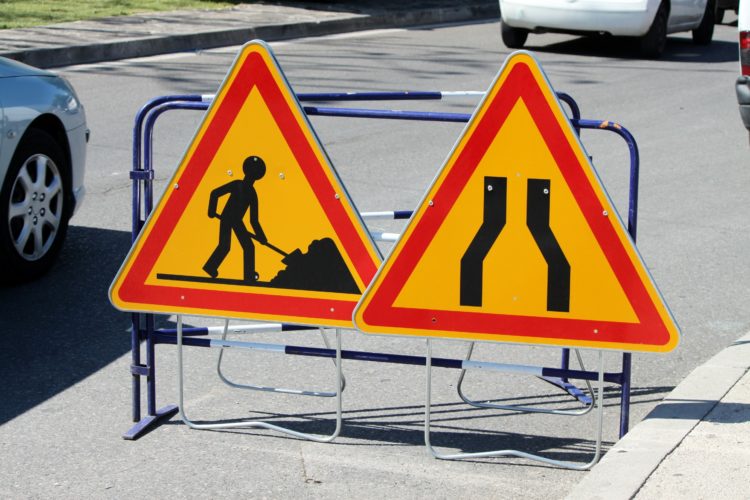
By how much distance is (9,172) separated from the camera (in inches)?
249

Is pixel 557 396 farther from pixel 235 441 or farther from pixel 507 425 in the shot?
pixel 235 441

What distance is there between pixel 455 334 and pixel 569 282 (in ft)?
1.34

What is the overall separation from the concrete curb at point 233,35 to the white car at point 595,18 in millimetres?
2748

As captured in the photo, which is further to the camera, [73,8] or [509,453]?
[73,8]

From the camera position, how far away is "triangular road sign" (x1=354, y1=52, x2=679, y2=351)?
4.23 m

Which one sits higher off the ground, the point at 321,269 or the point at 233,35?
the point at 321,269

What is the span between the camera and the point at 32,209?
6523 mm

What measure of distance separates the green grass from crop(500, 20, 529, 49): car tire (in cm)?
464

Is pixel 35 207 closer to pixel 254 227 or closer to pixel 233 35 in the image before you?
pixel 254 227

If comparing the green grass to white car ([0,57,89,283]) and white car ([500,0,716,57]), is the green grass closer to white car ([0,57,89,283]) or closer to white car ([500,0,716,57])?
white car ([500,0,716,57])

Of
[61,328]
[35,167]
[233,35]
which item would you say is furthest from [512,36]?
[61,328]

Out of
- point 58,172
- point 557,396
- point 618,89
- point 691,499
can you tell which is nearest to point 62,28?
point 618,89

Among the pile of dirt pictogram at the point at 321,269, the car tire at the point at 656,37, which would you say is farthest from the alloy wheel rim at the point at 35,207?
the car tire at the point at 656,37

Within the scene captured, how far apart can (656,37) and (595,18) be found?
1.14 m
